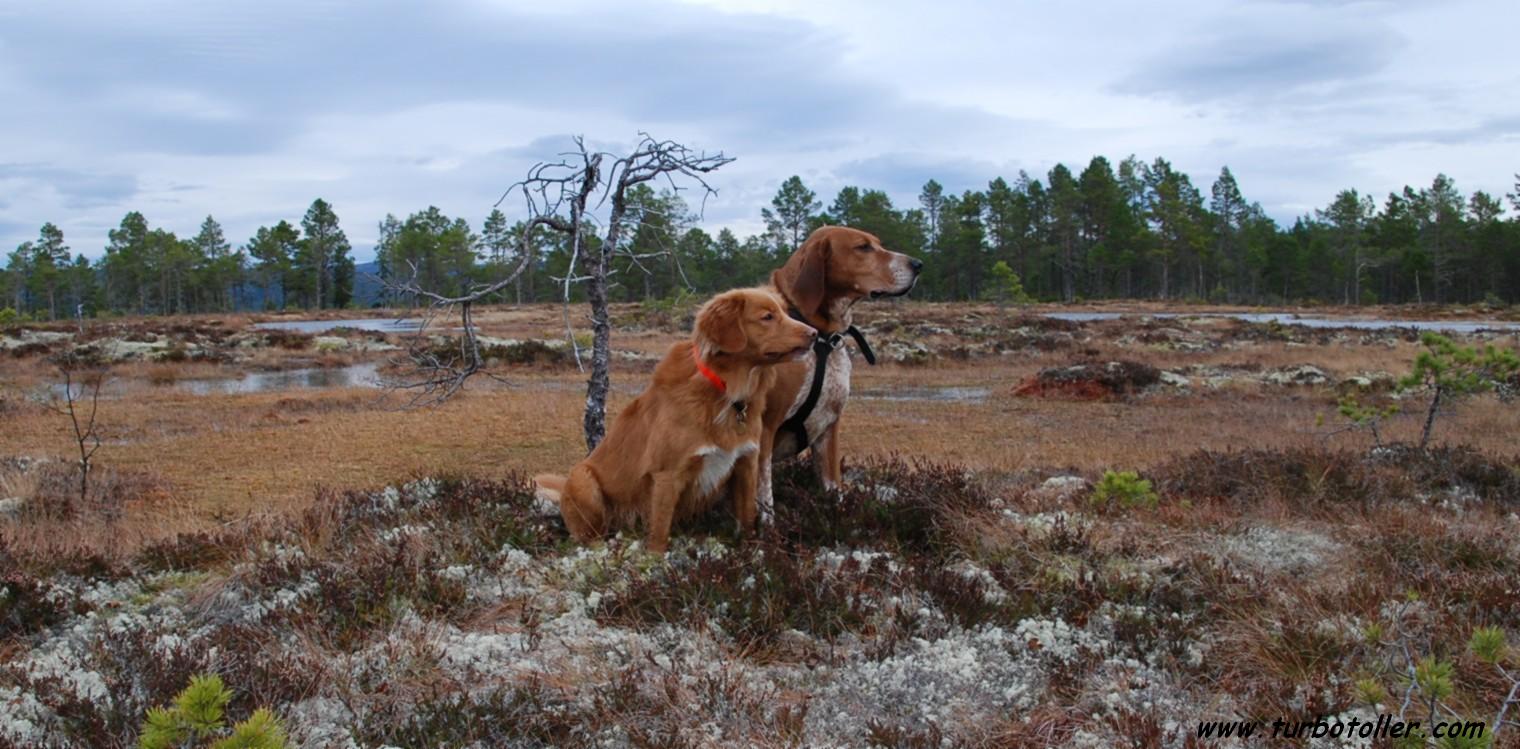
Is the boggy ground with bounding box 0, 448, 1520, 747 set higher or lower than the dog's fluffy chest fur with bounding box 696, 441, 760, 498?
lower

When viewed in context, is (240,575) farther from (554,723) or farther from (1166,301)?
(1166,301)

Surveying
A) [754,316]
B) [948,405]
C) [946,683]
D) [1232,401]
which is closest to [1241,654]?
[946,683]

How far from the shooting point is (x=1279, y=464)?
26.0ft

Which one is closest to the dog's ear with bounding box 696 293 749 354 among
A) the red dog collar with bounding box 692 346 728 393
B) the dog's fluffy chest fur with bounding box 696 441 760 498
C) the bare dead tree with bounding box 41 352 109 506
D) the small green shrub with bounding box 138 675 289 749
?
the red dog collar with bounding box 692 346 728 393

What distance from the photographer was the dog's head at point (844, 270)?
5.84 meters

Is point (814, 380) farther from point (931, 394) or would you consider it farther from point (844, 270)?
point (931, 394)

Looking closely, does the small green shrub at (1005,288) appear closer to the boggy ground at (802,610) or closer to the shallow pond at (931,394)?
the shallow pond at (931,394)

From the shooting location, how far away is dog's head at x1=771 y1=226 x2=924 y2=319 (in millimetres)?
5844

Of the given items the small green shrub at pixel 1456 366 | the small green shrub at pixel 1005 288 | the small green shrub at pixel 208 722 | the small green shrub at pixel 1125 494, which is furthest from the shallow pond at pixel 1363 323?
the small green shrub at pixel 208 722

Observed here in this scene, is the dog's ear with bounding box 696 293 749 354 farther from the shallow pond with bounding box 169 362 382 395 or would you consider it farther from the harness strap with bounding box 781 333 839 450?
the shallow pond with bounding box 169 362 382 395

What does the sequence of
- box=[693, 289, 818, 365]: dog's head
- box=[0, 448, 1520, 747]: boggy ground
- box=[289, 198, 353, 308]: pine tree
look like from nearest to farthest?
box=[0, 448, 1520, 747]: boggy ground, box=[693, 289, 818, 365]: dog's head, box=[289, 198, 353, 308]: pine tree

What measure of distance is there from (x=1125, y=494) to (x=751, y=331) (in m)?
3.00

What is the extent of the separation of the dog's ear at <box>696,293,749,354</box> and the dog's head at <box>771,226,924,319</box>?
1037mm

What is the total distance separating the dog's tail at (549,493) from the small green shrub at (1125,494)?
11.6 feet
